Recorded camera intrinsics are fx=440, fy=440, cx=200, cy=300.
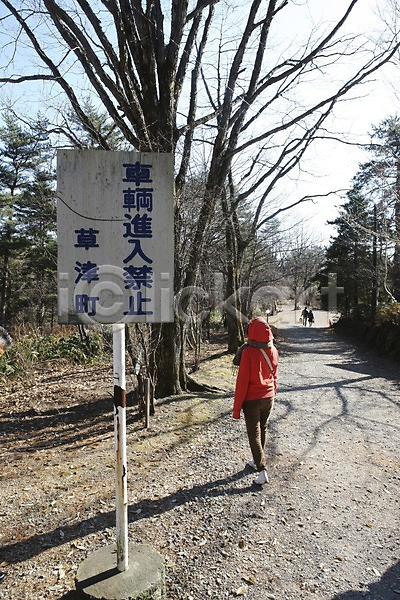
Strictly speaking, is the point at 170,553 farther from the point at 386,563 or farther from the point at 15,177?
the point at 15,177

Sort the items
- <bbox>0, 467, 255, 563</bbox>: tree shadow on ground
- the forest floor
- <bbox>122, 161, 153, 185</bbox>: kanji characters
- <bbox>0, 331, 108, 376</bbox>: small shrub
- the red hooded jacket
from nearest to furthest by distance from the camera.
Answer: <bbox>122, 161, 153, 185</bbox>: kanji characters, the forest floor, <bbox>0, 467, 255, 563</bbox>: tree shadow on ground, the red hooded jacket, <bbox>0, 331, 108, 376</bbox>: small shrub

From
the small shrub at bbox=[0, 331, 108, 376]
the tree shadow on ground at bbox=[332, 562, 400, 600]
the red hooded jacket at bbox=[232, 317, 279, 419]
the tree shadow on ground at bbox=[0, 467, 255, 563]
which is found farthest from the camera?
the small shrub at bbox=[0, 331, 108, 376]

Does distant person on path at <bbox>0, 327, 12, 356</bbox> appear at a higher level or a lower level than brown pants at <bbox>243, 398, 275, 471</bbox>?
higher

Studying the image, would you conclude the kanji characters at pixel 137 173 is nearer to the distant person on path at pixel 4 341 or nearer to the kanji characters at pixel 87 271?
the kanji characters at pixel 87 271

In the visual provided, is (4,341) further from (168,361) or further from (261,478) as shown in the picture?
(168,361)

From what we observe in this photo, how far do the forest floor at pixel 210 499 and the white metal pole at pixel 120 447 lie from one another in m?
0.51

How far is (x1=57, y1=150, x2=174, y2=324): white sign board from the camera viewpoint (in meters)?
2.87

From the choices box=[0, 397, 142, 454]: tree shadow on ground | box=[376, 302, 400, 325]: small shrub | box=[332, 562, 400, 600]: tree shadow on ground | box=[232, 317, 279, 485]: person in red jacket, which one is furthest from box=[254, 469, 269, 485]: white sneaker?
box=[376, 302, 400, 325]: small shrub

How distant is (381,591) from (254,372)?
2150 mm

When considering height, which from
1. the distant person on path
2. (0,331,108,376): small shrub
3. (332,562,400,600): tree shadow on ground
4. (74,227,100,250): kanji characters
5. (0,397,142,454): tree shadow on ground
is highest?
(74,227,100,250): kanji characters

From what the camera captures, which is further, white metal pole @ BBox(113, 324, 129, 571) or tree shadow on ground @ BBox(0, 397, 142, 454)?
tree shadow on ground @ BBox(0, 397, 142, 454)

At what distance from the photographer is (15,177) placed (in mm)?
27375

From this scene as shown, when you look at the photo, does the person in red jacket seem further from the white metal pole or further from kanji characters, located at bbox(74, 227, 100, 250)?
kanji characters, located at bbox(74, 227, 100, 250)

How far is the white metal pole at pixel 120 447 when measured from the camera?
2951 mm
